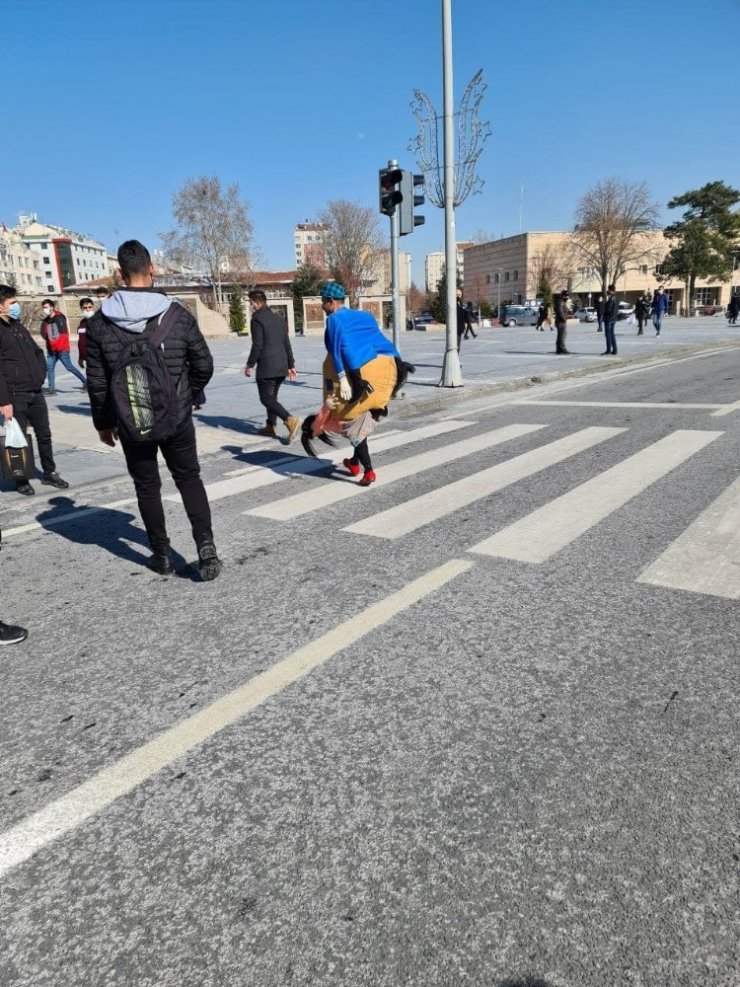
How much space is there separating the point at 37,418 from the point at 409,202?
6878 millimetres

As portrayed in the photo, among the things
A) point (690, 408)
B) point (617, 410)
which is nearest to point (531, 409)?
point (617, 410)

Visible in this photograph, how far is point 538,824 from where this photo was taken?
6.39 ft

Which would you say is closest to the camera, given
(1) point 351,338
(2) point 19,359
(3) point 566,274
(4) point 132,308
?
(4) point 132,308

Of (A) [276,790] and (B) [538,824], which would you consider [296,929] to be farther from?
(B) [538,824]

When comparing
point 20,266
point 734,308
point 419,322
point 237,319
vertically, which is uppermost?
point 20,266

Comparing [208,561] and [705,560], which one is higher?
[208,561]

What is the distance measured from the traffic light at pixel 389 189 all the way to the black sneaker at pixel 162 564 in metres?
8.41

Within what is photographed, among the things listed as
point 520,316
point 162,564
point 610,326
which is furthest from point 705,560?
point 520,316

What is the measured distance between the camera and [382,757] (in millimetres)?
2277

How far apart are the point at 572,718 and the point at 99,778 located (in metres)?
1.66

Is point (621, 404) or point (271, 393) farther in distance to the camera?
point (621, 404)

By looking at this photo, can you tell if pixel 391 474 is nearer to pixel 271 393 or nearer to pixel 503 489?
pixel 503 489

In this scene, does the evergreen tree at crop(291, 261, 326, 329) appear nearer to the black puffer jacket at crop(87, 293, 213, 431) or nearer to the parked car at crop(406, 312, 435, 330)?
the parked car at crop(406, 312, 435, 330)

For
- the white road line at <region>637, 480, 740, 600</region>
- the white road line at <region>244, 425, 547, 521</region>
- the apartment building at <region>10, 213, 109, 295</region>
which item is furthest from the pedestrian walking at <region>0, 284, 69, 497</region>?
the apartment building at <region>10, 213, 109, 295</region>
